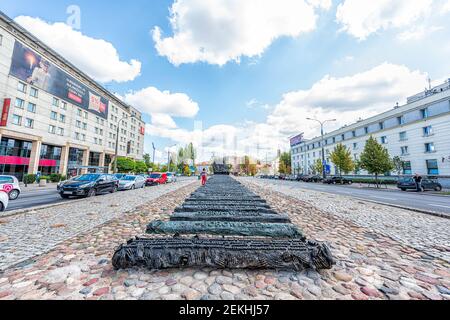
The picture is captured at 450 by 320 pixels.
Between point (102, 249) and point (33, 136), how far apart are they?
35292 millimetres

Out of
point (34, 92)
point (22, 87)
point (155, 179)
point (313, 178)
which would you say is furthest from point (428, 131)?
point (34, 92)

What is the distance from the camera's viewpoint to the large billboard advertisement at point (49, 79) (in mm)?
25000

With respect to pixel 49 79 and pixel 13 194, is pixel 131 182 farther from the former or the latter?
pixel 49 79

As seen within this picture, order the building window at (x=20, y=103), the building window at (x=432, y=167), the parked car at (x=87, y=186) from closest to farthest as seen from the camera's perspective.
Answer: the parked car at (x=87, y=186), the building window at (x=432, y=167), the building window at (x=20, y=103)

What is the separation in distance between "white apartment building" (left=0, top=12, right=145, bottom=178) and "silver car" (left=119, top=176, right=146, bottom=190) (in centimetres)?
1193

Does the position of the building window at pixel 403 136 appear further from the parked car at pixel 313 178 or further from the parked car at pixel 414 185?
the parked car at pixel 313 178

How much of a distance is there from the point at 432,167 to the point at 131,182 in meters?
37.6

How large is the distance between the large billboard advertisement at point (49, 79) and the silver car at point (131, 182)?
24.4 metres

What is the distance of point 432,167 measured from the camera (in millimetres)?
23922

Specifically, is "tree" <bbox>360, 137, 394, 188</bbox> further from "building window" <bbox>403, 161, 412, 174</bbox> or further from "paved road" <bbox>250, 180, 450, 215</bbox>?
"paved road" <bbox>250, 180, 450, 215</bbox>

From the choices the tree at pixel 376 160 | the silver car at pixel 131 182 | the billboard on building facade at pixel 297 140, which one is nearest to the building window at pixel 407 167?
the tree at pixel 376 160

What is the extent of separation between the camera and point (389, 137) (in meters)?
30.4

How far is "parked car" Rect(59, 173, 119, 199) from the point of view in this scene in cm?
1048
